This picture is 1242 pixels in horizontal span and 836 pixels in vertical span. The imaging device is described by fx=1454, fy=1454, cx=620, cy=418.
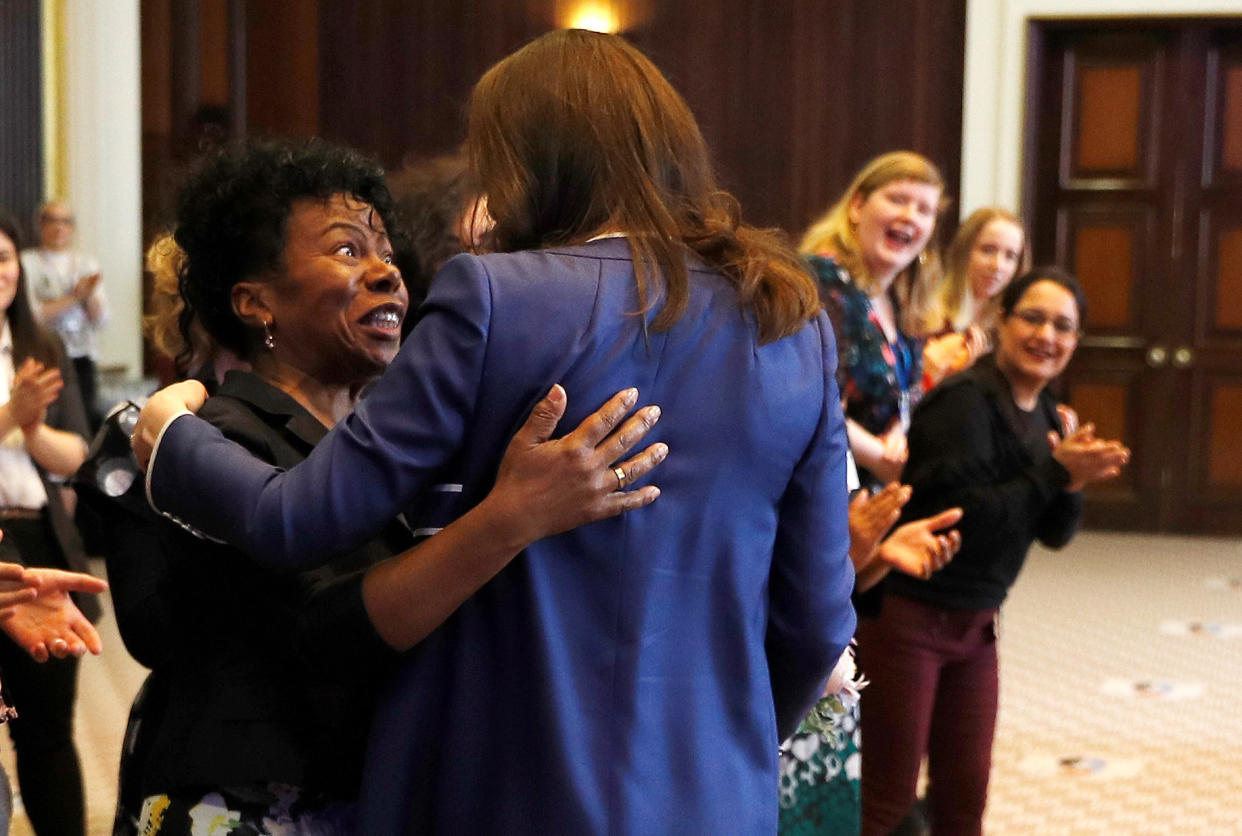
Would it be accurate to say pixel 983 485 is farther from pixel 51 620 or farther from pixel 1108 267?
pixel 1108 267

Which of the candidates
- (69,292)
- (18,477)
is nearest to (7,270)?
(18,477)

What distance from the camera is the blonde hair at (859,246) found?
136 inches

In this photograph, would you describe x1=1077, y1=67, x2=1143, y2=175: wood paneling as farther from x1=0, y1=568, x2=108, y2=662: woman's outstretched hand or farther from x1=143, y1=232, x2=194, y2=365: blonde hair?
x1=0, y1=568, x2=108, y2=662: woman's outstretched hand

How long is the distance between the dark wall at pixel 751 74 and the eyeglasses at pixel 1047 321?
5295mm

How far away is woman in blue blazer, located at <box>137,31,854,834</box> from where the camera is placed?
1.26m

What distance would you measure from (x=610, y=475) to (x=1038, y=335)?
6.73ft

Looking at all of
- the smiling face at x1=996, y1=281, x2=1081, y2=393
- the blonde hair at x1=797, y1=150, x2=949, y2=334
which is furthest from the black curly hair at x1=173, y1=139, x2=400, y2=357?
the blonde hair at x1=797, y1=150, x2=949, y2=334

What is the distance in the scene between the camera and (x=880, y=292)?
3473 millimetres

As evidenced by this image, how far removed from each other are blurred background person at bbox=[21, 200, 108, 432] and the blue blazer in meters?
5.34

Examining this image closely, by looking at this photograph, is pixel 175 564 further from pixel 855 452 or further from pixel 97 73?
pixel 97 73

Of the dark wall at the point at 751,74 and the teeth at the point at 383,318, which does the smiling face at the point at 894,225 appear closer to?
the teeth at the point at 383,318

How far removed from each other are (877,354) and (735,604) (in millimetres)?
1827

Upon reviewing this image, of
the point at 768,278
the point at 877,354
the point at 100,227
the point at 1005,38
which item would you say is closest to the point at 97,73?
the point at 100,227

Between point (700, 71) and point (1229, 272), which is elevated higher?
point (700, 71)
